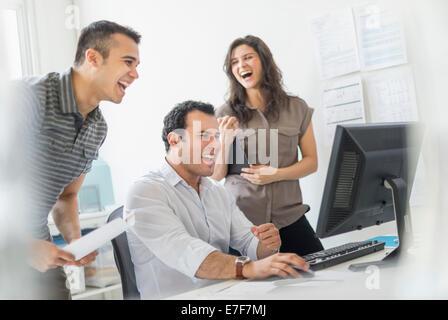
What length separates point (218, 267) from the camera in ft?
3.32

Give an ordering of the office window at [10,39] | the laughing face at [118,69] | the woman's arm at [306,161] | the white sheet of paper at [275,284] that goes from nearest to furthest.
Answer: the office window at [10,39] → the white sheet of paper at [275,284] → the laughing face at [118,69] → the woman's arm at [306,161]

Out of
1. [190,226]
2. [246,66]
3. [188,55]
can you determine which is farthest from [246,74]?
[190,226]

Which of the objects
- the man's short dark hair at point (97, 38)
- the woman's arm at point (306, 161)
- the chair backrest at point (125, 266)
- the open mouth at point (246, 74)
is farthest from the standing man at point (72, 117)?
the woman's arm at point (306, 161)

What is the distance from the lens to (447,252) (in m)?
0.85

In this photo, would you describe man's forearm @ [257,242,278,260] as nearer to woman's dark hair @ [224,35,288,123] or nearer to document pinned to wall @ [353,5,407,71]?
woman's dark hair @ [224,35,288,123]

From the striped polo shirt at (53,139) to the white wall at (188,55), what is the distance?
10 cm

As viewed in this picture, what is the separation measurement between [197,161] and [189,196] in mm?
99

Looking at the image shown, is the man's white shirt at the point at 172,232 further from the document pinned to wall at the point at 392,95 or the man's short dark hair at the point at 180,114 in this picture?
the document pinned to wall at the point at 392,95

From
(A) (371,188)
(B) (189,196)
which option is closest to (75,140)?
(B) (189,196)

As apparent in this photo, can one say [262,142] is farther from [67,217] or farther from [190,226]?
[67,217]

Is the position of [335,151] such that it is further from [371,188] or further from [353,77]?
[353,77]

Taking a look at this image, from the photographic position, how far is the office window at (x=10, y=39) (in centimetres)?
72

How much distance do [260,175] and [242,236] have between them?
217 mm

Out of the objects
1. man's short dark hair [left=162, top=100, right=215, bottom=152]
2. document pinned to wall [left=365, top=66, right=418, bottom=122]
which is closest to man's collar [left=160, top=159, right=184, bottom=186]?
man's short dark hair [left=162, top=100, right=215, bottom=152]
